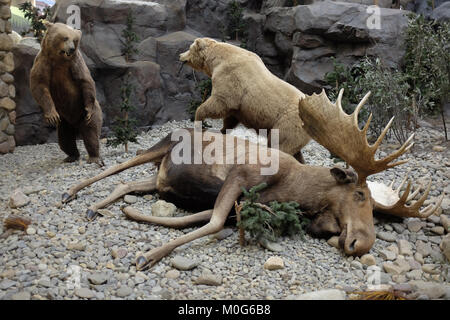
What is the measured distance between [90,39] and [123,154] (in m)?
2.99

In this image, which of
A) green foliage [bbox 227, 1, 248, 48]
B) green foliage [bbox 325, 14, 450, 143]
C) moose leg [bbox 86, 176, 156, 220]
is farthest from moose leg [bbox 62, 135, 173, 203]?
green foliage [bbox 227, 1, 248, 48]

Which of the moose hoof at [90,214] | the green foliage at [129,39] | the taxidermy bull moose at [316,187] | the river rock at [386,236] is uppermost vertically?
the green foliage at [129,39]

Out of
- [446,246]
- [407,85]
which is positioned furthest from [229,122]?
[407,85]

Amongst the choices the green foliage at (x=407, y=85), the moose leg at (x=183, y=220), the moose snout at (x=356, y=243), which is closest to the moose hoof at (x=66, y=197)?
the moose leg at (x=183, y=220)

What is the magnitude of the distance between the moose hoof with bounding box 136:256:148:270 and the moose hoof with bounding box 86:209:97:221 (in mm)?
1006

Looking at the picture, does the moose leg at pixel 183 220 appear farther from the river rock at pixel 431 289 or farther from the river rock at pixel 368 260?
the river rock at pixel 431 289

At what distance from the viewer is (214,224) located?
3.56 m

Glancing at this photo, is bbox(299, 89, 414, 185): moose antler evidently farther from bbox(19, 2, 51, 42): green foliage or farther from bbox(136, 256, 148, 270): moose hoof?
bbox(19, 2, 51, 42): green foliage

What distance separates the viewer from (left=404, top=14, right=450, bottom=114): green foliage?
21.6 ft

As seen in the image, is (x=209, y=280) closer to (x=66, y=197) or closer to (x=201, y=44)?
(x=66, y=197)

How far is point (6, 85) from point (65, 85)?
2168mm

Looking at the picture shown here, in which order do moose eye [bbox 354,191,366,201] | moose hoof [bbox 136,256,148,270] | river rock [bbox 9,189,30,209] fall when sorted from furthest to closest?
river rock [bbox 9,189,30,209] → moose eye [bbox 354,191,366,201] → moose hoof [bbox 136,256,148,270]

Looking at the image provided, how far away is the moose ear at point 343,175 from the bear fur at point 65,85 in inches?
137

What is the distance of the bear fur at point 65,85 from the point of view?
5215 mm
